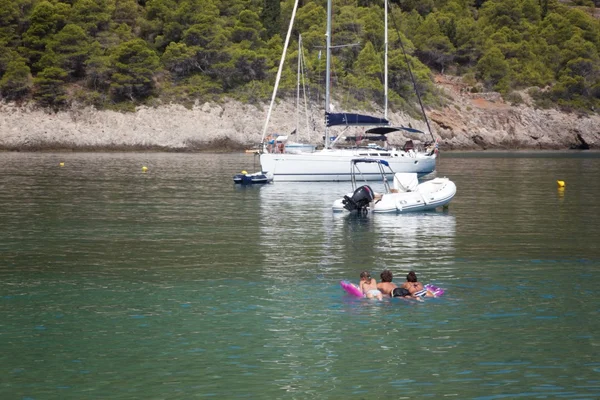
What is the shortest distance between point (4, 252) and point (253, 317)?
10.9 m

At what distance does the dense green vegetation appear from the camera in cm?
9938

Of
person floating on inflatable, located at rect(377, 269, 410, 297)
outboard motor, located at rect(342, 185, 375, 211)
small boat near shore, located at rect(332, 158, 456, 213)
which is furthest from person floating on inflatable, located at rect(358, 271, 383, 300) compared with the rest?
small boat near shore, located at rect(332, 158, 456, 213)

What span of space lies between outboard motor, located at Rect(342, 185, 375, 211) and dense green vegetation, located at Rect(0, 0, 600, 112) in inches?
2535

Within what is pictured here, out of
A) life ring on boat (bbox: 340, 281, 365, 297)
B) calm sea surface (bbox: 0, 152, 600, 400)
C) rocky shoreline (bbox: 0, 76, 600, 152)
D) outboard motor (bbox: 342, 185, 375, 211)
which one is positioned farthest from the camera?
rocky shoreline (bbox: 0, 76, 600, 152)

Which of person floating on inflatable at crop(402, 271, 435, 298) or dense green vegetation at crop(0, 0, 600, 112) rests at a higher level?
dense green vegetation at crop(0, 0, 600, 112)

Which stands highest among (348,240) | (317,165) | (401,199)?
(317,165)

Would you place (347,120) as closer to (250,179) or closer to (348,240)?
(250,179)

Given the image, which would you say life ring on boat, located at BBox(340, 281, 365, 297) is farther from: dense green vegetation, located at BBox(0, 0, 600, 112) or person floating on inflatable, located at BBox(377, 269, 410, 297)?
dense green vegetation, located at BBox(0, 0, 600, 112)

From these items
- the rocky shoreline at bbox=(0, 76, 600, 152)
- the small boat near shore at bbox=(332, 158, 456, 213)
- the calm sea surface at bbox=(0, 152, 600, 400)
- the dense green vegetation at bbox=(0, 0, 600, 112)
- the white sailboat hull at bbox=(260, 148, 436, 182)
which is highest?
the dense green vegetation at bbox=(0, 0, 600, 112)

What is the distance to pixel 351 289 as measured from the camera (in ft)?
66.3

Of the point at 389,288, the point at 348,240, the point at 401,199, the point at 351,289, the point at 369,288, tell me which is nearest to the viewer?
the point at 369,288

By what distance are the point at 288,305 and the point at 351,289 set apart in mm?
1604

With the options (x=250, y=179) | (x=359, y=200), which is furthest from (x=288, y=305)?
(x=250, y=179)

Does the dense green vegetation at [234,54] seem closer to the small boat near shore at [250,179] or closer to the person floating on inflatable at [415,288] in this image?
the small boat near shore at [250,179]
